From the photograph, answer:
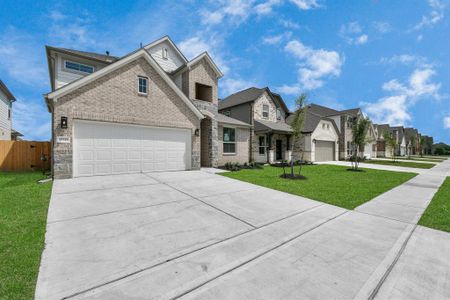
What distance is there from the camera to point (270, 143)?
18609 millimetres

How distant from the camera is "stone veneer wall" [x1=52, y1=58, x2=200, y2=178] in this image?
331 inches

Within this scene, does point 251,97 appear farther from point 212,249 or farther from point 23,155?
point 212,249

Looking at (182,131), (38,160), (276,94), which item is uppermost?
(276,94)

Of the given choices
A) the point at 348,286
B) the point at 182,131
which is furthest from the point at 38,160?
the point at 348,286

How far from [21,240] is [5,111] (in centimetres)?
2289

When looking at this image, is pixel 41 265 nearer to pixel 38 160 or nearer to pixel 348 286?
pixel 348 286

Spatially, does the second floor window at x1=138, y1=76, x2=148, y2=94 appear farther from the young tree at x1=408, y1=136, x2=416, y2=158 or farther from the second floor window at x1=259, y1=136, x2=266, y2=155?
the young tree at x1=408, y1=136, x2=416, y2=158

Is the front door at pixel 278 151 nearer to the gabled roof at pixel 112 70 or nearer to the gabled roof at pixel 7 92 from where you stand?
the gabled roof at pixel 112 70

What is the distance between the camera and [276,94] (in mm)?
20922

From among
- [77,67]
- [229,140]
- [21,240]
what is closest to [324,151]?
[229,140]

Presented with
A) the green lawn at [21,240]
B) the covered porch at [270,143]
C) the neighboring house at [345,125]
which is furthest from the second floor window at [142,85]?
the neighboring house at [345,125]

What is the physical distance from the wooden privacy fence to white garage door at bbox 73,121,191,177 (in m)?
5.64

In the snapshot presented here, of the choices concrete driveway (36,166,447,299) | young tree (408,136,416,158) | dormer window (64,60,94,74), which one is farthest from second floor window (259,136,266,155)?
young tree (408,136,416,158)

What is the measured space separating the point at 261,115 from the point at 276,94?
11.4 ft
